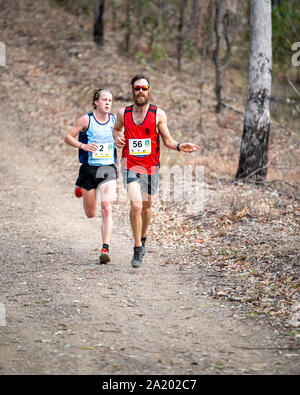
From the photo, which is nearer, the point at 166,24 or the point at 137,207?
the point at 137,207

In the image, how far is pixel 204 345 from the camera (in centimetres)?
405

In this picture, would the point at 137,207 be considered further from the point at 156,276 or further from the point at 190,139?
the point at 190,139

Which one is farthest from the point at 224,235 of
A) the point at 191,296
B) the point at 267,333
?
the point at 267,333

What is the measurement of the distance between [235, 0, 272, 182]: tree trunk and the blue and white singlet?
4.75 metres

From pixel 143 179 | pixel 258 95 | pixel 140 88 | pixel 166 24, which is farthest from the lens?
pixel 166 24

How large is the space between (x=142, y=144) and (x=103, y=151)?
2.00 ft

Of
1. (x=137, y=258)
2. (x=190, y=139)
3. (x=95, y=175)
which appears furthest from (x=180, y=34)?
(x=137, y=258)

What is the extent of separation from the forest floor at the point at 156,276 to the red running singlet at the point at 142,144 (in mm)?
1436

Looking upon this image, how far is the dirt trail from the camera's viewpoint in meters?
3.71

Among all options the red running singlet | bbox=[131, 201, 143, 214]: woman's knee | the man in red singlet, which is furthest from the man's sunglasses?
bbox=[131, 201, 143, 214]: woman's knee

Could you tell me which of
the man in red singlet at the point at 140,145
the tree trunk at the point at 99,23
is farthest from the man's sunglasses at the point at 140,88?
the tree trunk at the point at 99,23

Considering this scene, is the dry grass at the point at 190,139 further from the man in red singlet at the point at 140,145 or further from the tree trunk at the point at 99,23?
the man in red singlet at the point at 140,145

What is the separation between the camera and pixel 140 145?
6180 millimetres

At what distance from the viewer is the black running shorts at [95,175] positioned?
6.52m
